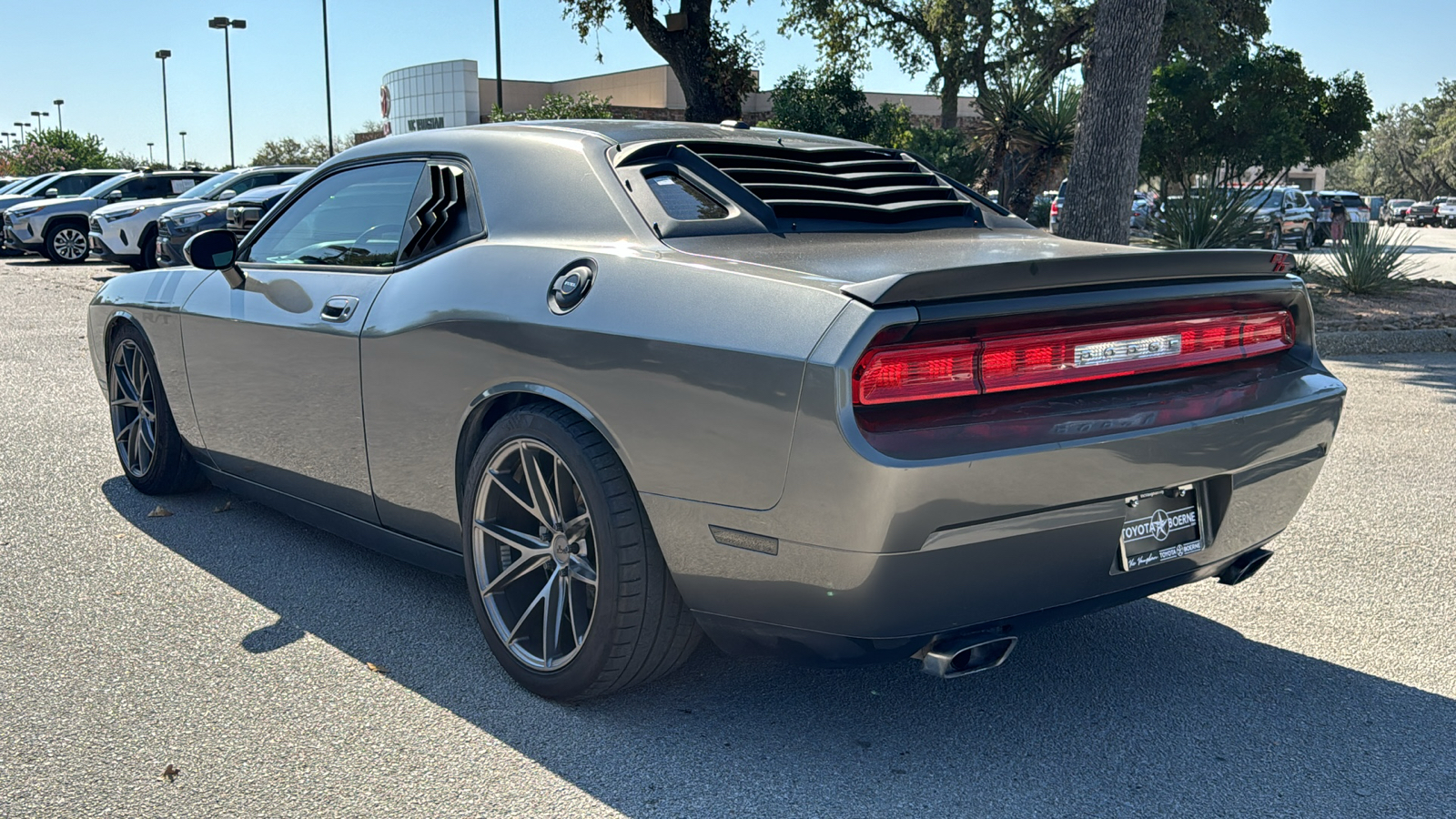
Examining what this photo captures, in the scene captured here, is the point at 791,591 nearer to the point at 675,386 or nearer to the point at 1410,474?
the point at 675,386

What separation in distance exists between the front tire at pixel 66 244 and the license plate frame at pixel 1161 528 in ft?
77.5

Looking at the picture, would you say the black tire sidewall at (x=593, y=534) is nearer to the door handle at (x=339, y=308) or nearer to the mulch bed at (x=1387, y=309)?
the door handle at (x=339, y=308)

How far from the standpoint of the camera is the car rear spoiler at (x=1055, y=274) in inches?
97.8

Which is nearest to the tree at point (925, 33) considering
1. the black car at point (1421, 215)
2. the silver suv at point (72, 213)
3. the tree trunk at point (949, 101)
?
the tree trunk at point (949, 101)

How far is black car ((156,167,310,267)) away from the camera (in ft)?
52.6

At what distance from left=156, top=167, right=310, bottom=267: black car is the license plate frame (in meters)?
13.8

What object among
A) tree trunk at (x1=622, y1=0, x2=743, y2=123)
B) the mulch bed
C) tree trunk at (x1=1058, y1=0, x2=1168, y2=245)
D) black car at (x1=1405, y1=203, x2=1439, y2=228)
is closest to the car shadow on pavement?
tree trunk at (x1=1058, y1=0, x2=1168, y2=245)

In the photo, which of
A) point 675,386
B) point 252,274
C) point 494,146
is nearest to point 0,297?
point 252,274

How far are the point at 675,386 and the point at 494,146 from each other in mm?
1328

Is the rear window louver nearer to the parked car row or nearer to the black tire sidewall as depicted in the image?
the black tire sidewall

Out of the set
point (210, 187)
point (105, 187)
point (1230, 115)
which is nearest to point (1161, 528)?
point (210, 187)

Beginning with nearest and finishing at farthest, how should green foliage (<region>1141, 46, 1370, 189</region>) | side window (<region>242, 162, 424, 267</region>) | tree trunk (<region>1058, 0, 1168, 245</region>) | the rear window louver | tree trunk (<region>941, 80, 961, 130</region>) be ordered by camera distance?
1. the rear window louver
2. side window (<region>242, 162, 424, 267</region>)
3. tree trunk (<region>1058, 0, 1168, 245</region>)
4. green foliage (<region>1141, 46, 1370, 189</region>)
5. tree trunk (<region>941, 80, 961, 130</region>)

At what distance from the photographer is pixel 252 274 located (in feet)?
14.2

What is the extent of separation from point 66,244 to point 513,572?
22635 mm
